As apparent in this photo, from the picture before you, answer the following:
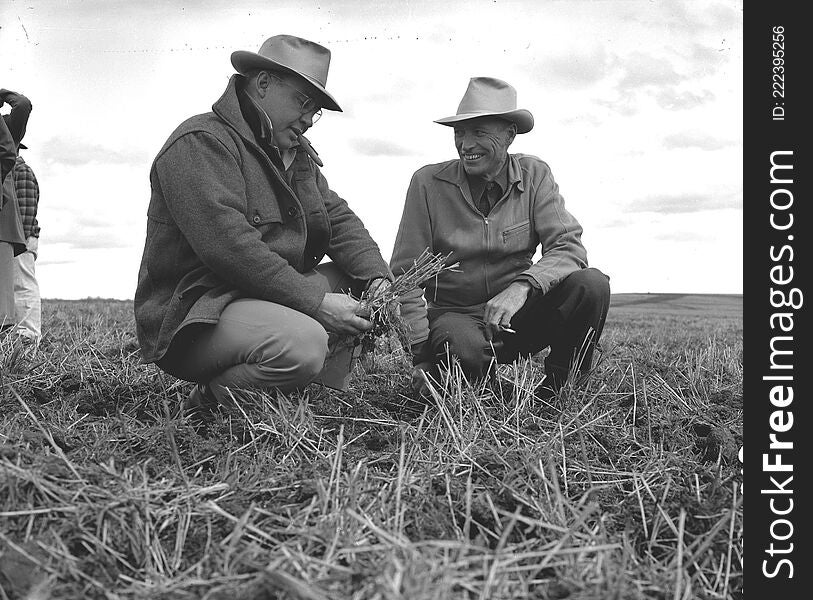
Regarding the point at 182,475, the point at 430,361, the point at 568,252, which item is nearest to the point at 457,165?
the point at 568,252

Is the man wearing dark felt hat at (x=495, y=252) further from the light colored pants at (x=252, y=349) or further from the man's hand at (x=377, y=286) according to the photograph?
the light colored pants at (x=252, y=349)

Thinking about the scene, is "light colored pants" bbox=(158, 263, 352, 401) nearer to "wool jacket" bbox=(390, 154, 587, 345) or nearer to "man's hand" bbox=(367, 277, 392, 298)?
"man's hand" bbox=(367, 277, 392, 298)

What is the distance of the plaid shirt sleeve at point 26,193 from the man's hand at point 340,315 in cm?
333

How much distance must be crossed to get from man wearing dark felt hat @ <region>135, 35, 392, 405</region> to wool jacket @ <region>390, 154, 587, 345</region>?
2.28 ft

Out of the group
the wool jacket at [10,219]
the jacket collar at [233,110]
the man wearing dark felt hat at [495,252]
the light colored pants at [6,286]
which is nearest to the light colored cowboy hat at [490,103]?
the man wearing dark felt hat at [495,252]

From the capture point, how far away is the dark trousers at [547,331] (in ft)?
11.8

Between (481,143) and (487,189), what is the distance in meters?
0.25

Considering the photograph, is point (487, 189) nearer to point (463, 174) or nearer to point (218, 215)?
point (463, 174)

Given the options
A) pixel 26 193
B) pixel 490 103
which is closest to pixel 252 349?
pixel 490 103

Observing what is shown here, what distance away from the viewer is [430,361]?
372 cm

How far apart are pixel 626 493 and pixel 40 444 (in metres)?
1.74

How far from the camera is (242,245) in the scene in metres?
2.94

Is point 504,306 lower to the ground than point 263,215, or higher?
lower

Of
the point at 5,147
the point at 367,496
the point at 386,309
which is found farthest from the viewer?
the point at 5,147
